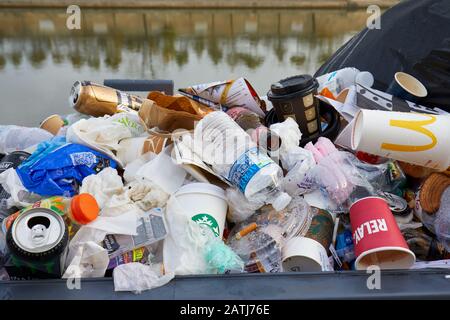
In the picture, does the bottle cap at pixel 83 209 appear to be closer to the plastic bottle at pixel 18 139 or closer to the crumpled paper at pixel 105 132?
the crumpled paper at pixel 105 132

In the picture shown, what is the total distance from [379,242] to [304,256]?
0.18 meters

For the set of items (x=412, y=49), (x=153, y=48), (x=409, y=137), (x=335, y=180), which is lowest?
(x=153, y=48)

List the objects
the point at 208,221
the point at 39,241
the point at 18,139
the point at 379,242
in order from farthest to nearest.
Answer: the point at 18,139, the point at 208,221, the point at 379,242, the point at 39,241

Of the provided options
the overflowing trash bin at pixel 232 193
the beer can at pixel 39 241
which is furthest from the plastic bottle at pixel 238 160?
the beer can at pixel 39 241

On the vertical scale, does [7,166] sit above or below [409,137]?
below

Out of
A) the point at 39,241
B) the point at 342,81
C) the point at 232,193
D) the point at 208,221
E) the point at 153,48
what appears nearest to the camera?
the point at 39,241

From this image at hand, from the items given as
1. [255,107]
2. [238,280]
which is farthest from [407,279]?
[255,107]

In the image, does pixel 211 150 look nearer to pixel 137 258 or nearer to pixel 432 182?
pixel 137 258

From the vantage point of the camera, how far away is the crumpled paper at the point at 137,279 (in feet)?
3.08

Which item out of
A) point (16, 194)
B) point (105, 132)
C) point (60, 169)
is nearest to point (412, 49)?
point (105, 132)

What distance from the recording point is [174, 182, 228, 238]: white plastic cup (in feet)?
3.86

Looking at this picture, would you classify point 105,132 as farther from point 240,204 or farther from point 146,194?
point 240,204

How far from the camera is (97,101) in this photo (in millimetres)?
1792

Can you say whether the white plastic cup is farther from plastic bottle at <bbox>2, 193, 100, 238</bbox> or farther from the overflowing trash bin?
plastic bottle at <bbox>2, 193, 100, 238</bbox>
